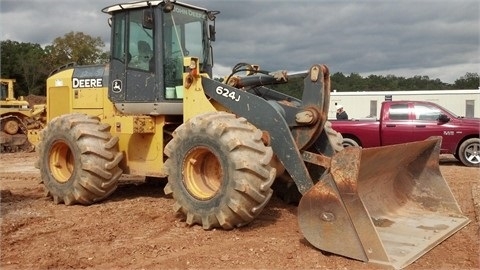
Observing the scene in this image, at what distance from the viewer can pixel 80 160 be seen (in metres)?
7.42

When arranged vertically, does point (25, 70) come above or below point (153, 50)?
above

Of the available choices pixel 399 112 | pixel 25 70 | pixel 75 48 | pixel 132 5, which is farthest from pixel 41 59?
pixel 132 5

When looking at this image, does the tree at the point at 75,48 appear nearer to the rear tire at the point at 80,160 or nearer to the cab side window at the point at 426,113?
the cab side window at the point at 426,113

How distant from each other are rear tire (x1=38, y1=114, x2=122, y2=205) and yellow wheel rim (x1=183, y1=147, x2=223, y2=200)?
5.47 feet

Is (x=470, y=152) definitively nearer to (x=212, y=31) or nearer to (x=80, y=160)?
(x=212, y=31)

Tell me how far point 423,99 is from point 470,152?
27.3 feet

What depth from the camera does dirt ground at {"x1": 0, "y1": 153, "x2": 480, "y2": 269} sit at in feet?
16.3

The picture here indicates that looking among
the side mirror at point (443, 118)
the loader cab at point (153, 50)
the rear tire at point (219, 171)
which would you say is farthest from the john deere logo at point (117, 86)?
the side mirror at point (443, 118)

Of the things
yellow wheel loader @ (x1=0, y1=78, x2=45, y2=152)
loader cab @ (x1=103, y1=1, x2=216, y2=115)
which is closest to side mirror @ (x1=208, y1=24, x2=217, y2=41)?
loader cab @ (x1=103, y1=1, x2=216, y2=115)

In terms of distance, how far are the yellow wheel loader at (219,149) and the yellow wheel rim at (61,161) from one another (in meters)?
0.02

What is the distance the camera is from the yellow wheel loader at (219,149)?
201 inches

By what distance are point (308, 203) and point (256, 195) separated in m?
0.67

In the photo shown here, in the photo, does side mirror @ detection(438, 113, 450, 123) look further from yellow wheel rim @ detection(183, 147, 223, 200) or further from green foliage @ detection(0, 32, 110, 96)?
green foliage @ detection(0, 32, 110, 96)

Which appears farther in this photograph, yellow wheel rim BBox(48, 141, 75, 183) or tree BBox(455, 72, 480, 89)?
tree BBox(455, 72, 480, 89)
